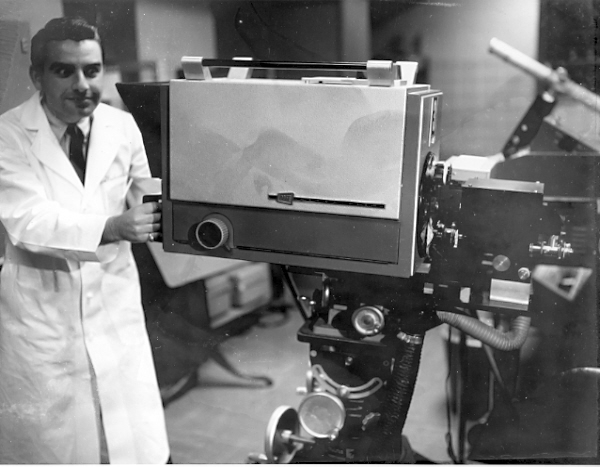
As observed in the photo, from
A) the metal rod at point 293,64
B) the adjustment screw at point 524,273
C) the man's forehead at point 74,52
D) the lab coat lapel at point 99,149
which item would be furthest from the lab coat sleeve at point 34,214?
the adjustment screw at point 524,273

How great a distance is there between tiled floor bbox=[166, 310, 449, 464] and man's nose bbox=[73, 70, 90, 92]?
0.85m

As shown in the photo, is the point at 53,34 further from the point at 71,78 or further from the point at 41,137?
the point at 41,137

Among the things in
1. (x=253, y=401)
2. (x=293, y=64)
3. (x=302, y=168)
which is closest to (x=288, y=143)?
(x=302, y=168)

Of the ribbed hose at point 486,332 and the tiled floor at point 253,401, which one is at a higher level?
the ribbed hose at point 486,332

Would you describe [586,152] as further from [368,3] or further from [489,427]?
[489,427]

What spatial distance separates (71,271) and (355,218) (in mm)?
822

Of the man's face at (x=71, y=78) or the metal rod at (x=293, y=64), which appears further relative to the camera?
the man's face at (x=71, y=78)

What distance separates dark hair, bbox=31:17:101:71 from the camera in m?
1.50

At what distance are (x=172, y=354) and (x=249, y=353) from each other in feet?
0.77

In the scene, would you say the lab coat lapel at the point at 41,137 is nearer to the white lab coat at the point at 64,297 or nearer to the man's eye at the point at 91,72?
the white lab coat at the point at 64,297

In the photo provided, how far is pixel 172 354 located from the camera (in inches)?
73.8

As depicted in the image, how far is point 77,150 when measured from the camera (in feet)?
5.16

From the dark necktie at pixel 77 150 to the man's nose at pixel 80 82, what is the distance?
0.10 meters

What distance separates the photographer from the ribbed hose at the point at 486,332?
1.49 metres
